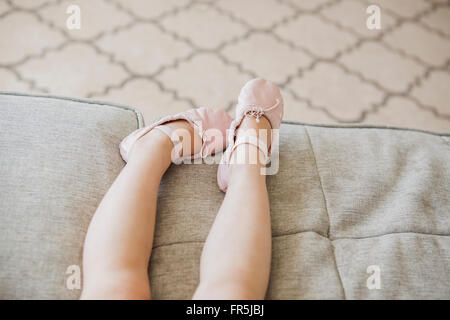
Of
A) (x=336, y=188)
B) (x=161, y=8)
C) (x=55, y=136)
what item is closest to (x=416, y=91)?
(x=336, y=188)

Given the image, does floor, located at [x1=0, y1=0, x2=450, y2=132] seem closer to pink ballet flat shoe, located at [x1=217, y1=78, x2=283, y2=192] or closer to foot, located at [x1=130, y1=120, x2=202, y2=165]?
pink ballet flat shoe, located at [x1=217, y1=78, x2=283, y2=192]

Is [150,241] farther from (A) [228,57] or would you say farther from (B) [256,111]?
(A) [228,57]

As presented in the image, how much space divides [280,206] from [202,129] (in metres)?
0.25

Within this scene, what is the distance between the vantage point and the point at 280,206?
2.09 feet

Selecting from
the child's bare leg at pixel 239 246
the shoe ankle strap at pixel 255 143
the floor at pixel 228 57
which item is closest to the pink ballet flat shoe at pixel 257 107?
the shoe ankle strap at pixel 255 143

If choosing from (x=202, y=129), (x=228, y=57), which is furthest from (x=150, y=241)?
(x=228, y=57)

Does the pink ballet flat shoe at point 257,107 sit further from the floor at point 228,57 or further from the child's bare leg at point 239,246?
the floor at point 228,57

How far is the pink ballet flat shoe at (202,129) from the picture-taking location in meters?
0.68

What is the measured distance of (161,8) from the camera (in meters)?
1.41

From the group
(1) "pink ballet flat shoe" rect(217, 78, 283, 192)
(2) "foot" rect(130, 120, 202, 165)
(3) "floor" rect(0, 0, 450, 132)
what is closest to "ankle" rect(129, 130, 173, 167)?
(2) "foot" rect(130, 120, 202, 165)

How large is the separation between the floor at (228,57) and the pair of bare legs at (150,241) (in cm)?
59

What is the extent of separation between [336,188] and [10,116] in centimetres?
60

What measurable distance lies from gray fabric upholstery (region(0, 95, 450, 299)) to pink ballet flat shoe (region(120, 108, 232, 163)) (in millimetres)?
32

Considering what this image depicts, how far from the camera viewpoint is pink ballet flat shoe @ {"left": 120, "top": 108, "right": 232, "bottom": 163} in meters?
0.68
